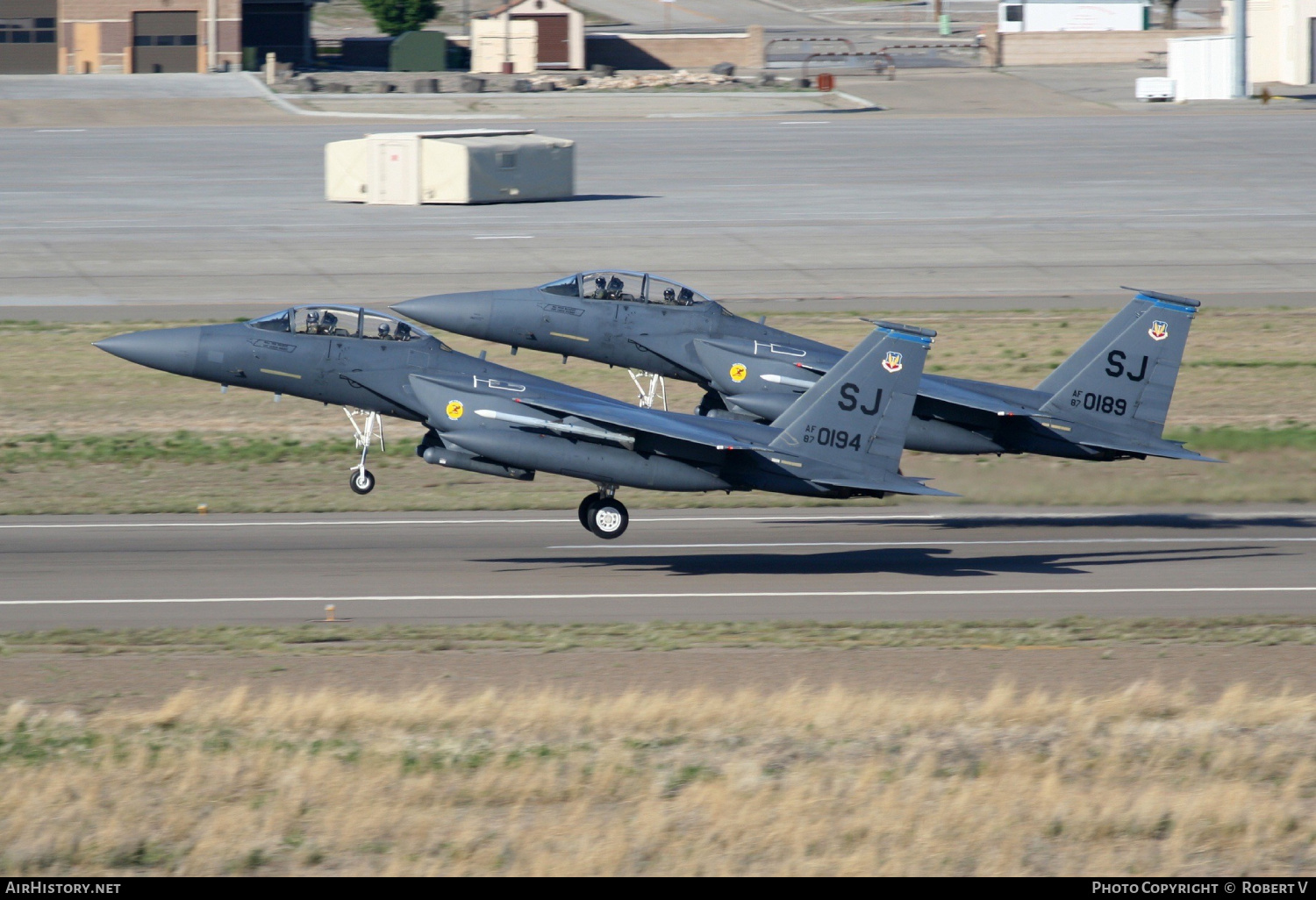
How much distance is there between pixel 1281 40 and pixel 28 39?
78556 millimetres

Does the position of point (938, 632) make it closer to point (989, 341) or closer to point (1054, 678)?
point (1054, 678)

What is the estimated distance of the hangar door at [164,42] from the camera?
9662cm

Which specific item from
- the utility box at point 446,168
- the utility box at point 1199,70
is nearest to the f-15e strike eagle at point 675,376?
the utility box at point 446,168

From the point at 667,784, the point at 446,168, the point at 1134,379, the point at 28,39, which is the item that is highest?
the point at 28,39

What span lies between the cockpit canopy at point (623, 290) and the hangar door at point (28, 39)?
83072mm

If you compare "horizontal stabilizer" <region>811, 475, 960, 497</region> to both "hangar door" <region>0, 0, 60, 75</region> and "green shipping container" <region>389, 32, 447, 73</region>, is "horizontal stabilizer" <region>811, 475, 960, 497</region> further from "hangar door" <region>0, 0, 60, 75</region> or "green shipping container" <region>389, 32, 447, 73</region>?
"hangar door" <region>0, 0, 60, 75</region>

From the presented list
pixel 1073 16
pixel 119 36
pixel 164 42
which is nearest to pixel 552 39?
pixel 164 42

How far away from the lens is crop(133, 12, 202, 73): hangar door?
96.6m

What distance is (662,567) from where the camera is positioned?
2250 cm

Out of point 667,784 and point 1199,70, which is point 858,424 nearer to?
point 667,784

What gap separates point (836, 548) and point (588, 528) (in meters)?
4.15

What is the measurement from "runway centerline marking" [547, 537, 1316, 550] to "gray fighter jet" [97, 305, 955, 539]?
1303 mm

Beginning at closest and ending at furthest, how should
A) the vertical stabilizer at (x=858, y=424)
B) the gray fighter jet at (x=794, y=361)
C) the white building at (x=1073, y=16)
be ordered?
the vertical stabilizer at (x=858, y=424), the gray fighter jet at (x=794, y=361), the white building at (x=1073, y=16)

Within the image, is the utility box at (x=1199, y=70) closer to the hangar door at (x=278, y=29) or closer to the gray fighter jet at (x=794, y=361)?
the hangar door at (x=278, y=29)
